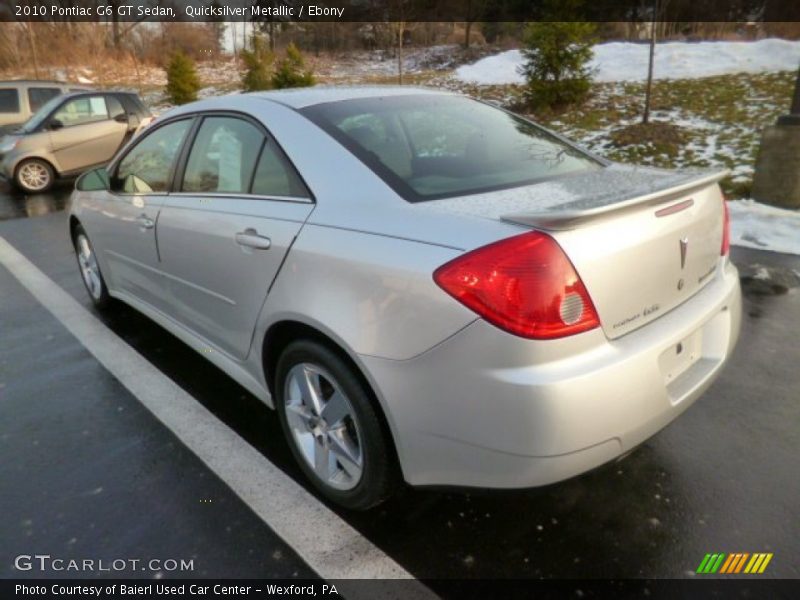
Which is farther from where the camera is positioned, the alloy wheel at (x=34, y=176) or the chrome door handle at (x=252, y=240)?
the alloy wheel at (x=34, y=176)

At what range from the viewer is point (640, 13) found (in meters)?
25.8

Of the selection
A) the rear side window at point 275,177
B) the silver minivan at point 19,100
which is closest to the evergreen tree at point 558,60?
the silver minivan at point 19,100

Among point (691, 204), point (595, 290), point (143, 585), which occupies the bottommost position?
point (143, 585)

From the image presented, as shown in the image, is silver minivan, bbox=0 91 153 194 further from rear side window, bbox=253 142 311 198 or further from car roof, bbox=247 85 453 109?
rear side window, bbox=253 142 311 198

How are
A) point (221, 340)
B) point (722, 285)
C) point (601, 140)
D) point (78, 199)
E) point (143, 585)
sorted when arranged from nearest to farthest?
point (143, 585), point (722, 285), point (221, 340), point (78, 199), point (601, 140)

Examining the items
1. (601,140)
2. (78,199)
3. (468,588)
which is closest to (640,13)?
(601,140)

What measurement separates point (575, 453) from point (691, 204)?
1.05 m

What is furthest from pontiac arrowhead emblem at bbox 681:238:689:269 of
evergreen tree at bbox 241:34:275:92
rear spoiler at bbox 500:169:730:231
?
evergreen tree at bbox 241:34:275:92

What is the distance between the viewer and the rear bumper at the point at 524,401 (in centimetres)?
164

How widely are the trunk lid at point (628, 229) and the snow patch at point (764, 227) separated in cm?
356

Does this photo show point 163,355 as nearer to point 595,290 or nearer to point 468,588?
point 468,588

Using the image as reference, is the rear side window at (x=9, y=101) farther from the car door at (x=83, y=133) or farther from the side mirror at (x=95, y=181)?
the side mirror at (x=95, y=181)

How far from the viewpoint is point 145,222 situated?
10.7 ft
